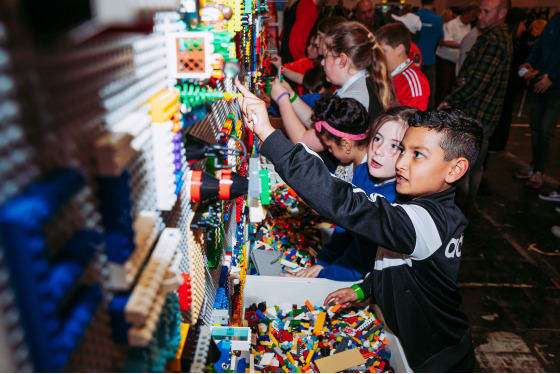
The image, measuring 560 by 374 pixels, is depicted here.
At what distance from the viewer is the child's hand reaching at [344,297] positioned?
1.71 m

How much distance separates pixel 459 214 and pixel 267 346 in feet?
3.01

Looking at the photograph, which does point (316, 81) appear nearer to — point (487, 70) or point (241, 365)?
point (487, 70)

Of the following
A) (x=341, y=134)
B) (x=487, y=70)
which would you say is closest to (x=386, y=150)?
(x=341, y=134)

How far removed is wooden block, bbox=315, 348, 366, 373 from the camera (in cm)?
154

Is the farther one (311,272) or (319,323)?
(311,272)

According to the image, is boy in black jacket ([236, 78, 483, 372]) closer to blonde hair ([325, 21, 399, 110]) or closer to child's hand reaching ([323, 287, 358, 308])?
child's hand reaching ([323, 287, 358, 308])

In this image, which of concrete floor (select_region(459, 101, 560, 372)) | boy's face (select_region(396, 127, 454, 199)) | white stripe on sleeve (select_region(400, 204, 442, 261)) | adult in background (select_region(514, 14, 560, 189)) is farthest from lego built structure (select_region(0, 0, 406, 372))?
adult in background (select_region(514, 14, 560, 189))

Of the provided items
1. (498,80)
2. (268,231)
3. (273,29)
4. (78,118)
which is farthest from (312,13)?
(78,118)

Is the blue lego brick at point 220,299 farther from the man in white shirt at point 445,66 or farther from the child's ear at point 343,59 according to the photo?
the man in white shirt at point 445,66

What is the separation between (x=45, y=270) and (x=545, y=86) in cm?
494

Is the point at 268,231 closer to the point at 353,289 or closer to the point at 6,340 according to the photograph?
the point at 353,289

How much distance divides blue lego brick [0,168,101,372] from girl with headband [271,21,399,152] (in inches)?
75.5

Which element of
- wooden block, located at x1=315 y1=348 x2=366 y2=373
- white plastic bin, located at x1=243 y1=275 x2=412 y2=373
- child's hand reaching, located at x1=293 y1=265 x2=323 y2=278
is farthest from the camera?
child's hand reaching, located at x1=293 y1=265 x2=323 y2=278

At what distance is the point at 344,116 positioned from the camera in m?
2.08
